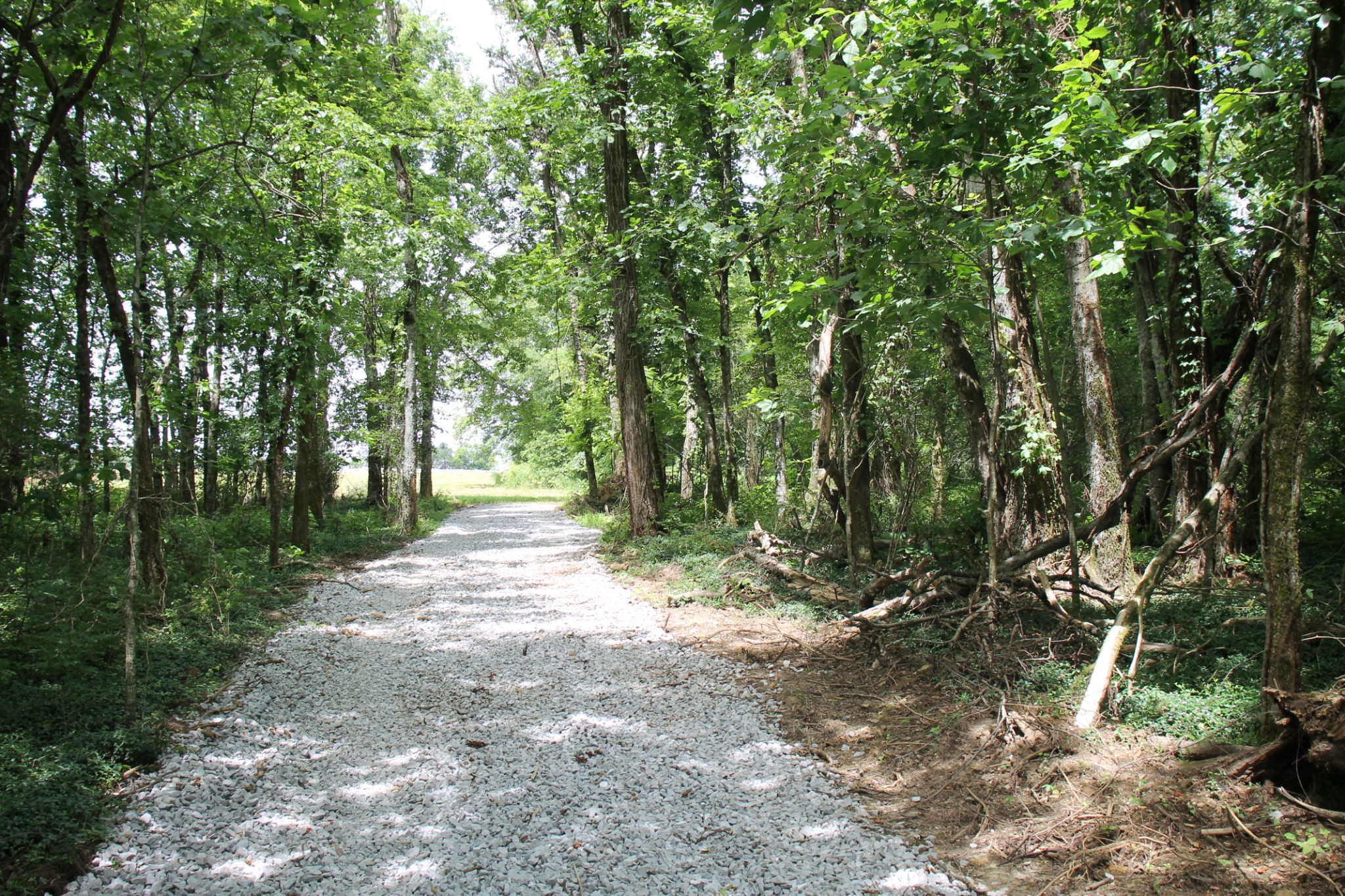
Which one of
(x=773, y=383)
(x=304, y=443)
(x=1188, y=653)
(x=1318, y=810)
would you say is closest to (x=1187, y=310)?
(x=1188, y=653)

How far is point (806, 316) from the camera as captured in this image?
455 cm

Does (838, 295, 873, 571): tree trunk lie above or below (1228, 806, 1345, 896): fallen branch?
above

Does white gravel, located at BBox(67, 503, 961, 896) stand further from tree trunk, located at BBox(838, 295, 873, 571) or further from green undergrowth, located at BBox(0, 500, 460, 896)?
tree trunk, located at BBox(838, 295, 873, 571)

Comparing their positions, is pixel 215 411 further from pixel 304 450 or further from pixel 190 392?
pixel 190 392

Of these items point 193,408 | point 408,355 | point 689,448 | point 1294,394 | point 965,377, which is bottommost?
point 689,448

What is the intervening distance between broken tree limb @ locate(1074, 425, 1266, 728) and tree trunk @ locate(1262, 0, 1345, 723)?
0.46 m

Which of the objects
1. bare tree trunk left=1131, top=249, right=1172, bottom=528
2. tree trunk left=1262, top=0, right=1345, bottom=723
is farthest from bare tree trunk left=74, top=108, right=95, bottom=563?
bare tree trunk left=1131, top=249, right=1172, bottom=528

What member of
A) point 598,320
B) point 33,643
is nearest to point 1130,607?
point 33,643

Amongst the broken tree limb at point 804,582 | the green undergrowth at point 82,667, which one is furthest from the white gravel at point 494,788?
the broken tree limb at point 804,582

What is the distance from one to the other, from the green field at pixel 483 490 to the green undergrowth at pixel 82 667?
53.4 ft

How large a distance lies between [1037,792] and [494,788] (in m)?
2.62

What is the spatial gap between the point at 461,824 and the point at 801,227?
20.6ft

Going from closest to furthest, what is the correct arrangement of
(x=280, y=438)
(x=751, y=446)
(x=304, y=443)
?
(x=280, y=438), (x=304, y=443), (x=751, y=446)

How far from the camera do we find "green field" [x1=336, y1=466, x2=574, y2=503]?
24.4 metres
